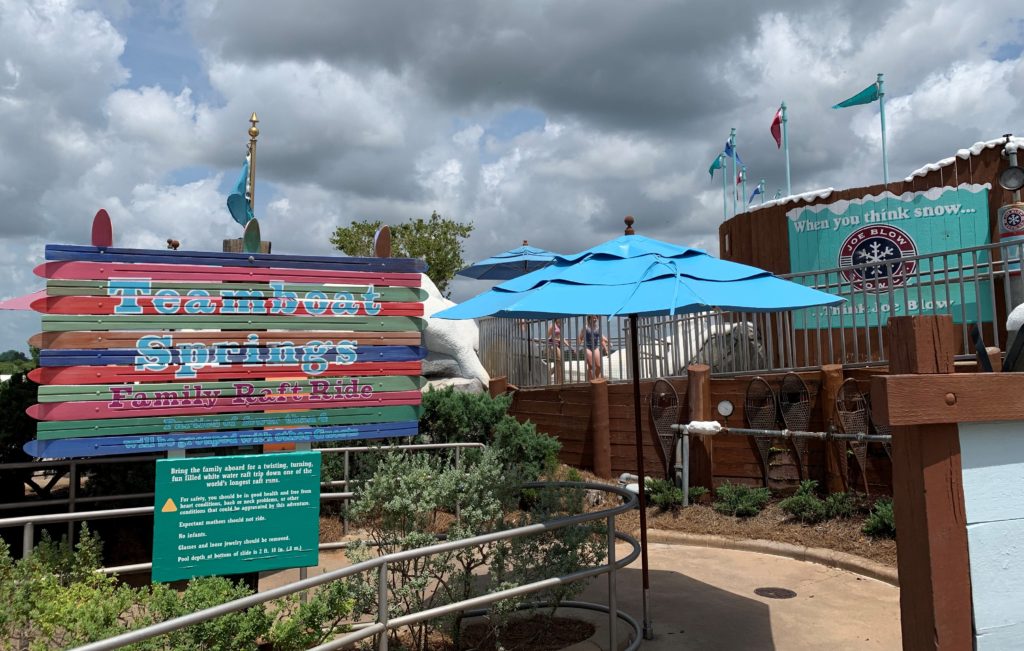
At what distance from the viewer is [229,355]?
5121 mm

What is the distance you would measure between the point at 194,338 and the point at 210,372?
0.87 ft

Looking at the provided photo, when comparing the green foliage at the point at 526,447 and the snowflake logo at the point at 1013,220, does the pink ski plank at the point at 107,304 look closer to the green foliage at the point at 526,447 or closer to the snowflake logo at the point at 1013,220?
the green foliage at the point at 526,447

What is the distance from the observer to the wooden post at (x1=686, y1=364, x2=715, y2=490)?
870 cm

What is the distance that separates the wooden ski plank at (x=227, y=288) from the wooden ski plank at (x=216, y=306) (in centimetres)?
4

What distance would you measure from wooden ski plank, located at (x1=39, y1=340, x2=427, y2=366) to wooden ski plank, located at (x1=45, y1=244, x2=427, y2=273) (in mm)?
614

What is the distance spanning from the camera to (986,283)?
10.3 metres

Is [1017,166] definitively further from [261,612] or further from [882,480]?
[261,612]

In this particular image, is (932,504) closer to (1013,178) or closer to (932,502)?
(932,502)

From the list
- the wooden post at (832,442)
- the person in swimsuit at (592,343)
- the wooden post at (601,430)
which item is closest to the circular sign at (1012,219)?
the wooden post at (832,442)

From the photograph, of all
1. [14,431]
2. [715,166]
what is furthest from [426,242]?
[14,431]

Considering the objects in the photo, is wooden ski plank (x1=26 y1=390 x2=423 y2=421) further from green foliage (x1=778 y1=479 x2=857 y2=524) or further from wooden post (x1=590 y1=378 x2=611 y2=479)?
wooden post (x1=590 y1=378 x2=611 y2=479)

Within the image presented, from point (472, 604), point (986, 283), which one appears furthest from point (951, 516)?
point (986, 283)

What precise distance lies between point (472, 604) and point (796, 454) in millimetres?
5570

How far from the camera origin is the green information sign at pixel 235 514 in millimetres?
4223
